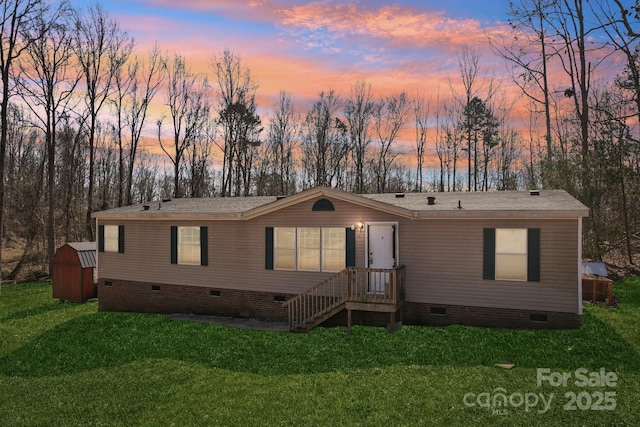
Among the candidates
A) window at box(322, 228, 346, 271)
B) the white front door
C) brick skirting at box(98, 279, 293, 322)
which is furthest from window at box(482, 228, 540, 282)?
brick skirting at box(98, 279, 293, 322)

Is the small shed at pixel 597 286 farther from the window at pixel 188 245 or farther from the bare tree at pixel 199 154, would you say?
the bare tree at pixel 199 154

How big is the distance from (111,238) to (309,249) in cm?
855

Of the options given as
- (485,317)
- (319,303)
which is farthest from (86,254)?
(485,317)

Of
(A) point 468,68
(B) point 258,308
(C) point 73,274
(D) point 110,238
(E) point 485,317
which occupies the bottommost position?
(B) point 258,308

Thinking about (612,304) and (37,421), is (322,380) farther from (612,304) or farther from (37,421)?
(612,304)

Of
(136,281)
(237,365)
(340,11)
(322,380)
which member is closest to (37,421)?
(237,365)

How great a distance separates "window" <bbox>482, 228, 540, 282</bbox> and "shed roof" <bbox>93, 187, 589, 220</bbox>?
55 cm

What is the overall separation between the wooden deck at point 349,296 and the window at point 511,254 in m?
2.40

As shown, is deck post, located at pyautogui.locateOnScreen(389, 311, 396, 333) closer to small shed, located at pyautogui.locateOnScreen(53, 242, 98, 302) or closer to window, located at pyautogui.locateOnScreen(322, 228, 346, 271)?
window, located at pyautogui.locateOnScreen(322, 228, 346, 271)

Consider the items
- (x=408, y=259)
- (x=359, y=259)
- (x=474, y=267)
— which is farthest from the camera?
(x=359, y=259)

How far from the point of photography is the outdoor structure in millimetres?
10523

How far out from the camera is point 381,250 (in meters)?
12.1

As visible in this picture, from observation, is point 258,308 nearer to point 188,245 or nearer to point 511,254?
point 188,245

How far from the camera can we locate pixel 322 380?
8180mm
